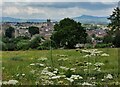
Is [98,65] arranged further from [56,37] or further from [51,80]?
[56,37]

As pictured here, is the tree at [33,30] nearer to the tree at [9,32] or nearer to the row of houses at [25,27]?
the row of houses at [25,27]

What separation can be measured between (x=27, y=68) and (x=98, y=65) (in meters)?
2.61

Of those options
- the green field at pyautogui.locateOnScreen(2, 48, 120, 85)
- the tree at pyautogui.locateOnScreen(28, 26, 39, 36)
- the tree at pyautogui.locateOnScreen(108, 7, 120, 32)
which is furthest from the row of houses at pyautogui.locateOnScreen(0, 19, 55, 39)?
the tree at pyautogui.locateOnScreen(108, 7, 120, 32)

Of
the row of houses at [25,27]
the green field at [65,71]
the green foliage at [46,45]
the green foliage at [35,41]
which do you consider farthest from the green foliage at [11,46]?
the green field at [65,71]

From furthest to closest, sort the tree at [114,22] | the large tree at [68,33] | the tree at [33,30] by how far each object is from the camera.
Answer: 1. the tree at [114,22]
2. the large tree at [68,33]
3. the tree at [33,30]

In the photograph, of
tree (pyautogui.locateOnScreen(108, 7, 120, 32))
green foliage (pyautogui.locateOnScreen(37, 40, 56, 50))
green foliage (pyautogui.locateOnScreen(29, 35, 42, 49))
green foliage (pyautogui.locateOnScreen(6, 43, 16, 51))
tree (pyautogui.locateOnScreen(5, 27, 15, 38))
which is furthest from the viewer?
tree (pyautogui.locateOnScreen(108, 7, 120, 32))

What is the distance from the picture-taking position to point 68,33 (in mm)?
24484

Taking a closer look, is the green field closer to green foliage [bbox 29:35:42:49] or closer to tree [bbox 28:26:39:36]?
tree [bbox 28:26:39:36]

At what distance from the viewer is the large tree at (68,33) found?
23.7 meters

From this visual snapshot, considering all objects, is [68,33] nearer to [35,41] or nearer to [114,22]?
[35,41]

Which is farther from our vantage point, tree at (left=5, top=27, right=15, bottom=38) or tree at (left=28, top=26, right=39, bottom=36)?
tree at (left=28, top=26, right=39, bottom=36)

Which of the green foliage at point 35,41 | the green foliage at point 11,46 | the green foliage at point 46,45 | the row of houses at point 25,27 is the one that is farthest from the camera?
the green foliage at point 11,46

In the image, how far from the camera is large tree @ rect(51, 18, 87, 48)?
23727 millimetres

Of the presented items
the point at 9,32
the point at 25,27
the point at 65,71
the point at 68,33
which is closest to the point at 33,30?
the point at 9,32
